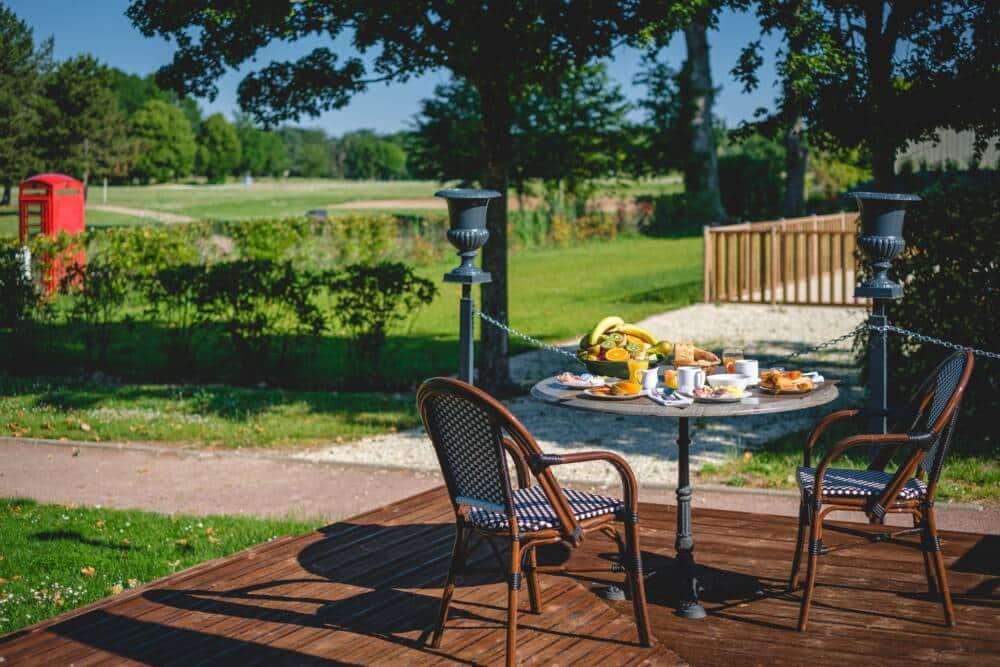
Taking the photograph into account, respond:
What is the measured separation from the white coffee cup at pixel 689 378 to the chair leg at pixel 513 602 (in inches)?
45.4

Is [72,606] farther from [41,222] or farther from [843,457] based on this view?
[41,222]

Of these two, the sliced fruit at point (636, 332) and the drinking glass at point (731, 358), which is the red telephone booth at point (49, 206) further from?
the drinking glass at point (731, 358)

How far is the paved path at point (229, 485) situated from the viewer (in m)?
7.11

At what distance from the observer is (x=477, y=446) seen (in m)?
4.20

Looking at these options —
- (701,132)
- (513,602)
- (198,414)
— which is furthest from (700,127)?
(513,602)

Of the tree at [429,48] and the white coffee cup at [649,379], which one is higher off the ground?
the tree at [429,48]

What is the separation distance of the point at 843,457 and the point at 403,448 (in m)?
3.35

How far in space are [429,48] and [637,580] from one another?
7541 millimetres

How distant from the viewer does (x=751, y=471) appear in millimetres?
7871

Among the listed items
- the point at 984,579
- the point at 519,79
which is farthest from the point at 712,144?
the point at 984,579

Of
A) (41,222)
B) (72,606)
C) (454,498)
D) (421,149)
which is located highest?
(421,149)

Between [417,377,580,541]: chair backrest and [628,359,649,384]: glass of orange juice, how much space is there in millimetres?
936

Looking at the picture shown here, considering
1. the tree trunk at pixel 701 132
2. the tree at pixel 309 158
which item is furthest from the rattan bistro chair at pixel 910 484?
the tree at pixel 309 158

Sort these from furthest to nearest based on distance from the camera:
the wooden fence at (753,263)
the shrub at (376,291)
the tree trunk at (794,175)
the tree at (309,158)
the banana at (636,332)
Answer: the tree at (309,158)
the tree trunk at (794,175)
the wooden fence at (753,263)
the shrub at (376,291)
the banana at (636,332)
